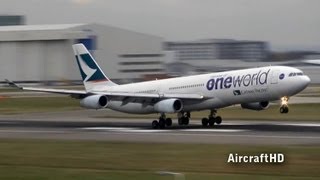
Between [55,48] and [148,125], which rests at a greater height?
[55,48]

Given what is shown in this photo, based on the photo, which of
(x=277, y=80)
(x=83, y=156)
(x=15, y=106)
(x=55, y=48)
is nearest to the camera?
(x=83, y=156)

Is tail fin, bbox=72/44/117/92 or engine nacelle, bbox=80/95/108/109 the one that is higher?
tail fin, bbox=72/44/117/92

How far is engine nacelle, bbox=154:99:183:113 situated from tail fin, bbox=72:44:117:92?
799cm

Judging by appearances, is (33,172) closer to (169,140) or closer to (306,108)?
(169,140)

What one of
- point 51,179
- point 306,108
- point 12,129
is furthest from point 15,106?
point 51,179

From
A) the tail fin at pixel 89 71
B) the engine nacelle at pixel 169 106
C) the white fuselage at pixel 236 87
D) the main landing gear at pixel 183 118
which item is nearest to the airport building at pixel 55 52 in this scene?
the tail fin at pixel 89 71

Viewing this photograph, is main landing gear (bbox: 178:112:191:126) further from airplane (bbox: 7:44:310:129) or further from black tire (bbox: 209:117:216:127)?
black tire (bbox: 209:117:216:127)

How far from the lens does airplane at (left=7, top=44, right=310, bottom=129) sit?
4262 centimetres

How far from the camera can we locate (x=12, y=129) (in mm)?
43844

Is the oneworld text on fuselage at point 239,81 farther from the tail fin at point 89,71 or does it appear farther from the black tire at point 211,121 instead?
the tail fin at point 89,71

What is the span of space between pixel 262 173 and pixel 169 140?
539 inches

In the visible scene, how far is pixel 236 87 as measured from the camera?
43.4 meters

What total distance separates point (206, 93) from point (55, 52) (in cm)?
12459

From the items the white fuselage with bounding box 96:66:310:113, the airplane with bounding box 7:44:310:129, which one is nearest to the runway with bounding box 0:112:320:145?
the airplane with bounding box 7:44:310:129
